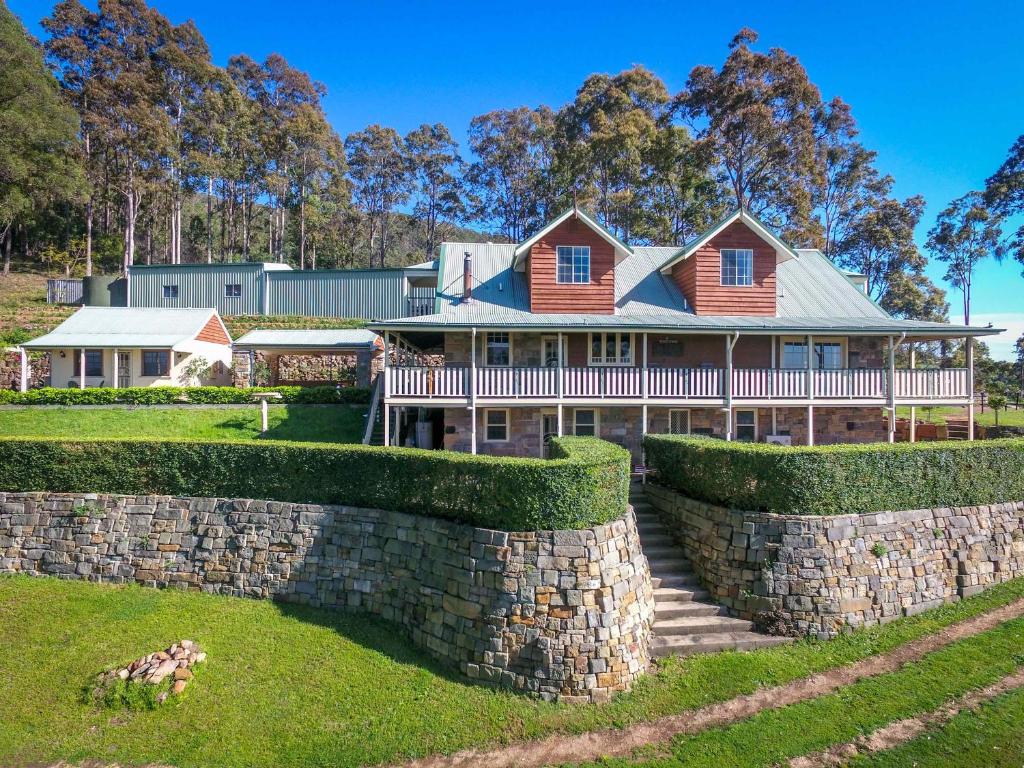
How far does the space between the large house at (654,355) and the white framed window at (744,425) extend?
0.04 meters

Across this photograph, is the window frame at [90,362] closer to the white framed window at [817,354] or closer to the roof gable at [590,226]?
the roof gable at [590,226]

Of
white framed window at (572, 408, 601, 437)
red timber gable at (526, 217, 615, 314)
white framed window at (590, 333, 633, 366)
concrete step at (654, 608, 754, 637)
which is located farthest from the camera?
red timber gable at (526, 217, 615, 314)

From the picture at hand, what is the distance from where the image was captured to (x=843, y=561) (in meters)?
9.07

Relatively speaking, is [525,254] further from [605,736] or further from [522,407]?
[605,736]

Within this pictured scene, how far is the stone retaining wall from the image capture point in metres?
8.91

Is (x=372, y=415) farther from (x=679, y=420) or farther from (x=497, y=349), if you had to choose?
(x=679, y=420)

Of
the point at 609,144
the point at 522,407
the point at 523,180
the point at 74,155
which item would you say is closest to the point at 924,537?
the point at 522,407

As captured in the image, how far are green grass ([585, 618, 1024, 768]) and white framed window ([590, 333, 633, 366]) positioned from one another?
379 inches

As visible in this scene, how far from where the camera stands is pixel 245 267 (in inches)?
1147

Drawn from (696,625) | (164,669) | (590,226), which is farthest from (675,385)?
(164,669)

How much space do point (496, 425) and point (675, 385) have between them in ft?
18.0

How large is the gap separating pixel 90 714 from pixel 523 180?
40943 mm

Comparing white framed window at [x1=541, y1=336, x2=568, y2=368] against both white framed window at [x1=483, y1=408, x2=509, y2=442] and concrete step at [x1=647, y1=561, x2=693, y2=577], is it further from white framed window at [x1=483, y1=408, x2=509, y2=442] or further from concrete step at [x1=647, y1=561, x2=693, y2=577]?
concrete step at [x1=647, y1=561, x2=693, y2=577]

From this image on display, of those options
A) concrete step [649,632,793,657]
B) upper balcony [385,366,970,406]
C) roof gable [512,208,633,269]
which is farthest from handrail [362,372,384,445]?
concrete step [649,632,793,657]
